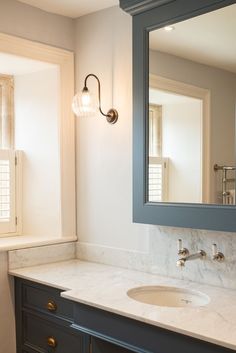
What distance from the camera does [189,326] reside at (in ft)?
5.35

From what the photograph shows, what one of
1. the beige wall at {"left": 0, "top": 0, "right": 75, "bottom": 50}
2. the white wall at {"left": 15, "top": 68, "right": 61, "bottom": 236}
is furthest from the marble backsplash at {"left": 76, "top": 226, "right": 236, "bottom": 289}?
the beige wall at {"left": 0, "top": 0, "right": 75, "bottom": 50}

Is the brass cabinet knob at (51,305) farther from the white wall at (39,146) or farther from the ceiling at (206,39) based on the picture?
the ceiling at (206,39)

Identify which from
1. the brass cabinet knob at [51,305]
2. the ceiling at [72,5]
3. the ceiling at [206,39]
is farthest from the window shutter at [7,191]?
the ceiling at [206,39]

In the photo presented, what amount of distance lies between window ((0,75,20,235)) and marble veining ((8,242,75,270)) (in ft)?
1.23

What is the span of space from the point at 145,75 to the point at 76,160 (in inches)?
35.4

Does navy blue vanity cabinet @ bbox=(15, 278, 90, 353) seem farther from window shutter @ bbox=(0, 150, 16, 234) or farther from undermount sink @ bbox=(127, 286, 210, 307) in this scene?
window shutter @ bbox=(0, 150, 16, 234)

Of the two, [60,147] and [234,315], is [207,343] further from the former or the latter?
[60,147]

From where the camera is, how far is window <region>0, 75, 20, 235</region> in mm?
2965

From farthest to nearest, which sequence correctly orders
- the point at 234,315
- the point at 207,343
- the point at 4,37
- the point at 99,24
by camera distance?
the point at 99,24 → the point at 4,37 → the point at 234,315 → the point at 207,343

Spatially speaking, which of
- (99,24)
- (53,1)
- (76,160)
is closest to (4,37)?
(53,1)

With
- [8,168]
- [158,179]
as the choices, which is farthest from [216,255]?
[8,168]

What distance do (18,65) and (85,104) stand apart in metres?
0.64

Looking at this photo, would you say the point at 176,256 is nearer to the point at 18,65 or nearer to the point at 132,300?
the point at 132,300

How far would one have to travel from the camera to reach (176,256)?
2.37 meters
